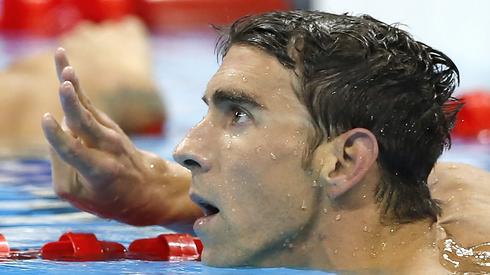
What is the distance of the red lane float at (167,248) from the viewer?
220 centimetres

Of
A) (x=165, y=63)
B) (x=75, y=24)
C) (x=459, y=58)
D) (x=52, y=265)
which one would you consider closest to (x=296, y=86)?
(x=52, y=265)

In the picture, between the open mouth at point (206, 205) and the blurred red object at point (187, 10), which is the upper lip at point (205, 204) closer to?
the open mouth at point (206, 205)

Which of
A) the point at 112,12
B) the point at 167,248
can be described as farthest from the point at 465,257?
the point at 112,12

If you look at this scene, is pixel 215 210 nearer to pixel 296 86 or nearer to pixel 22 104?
pixel 296 86

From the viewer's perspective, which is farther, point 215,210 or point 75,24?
point 75,24

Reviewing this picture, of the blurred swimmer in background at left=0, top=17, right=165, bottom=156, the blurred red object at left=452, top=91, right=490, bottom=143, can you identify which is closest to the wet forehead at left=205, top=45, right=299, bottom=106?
the blurred swimmer in background at left=0, top=17, right=165, bottom=156

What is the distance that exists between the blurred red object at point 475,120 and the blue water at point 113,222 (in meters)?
0.25

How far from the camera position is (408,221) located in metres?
1.87

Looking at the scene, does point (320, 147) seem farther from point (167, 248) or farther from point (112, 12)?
point (112, 12)

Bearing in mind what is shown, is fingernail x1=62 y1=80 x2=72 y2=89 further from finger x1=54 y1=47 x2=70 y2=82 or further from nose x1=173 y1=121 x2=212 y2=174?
nose x1=173 y1=121 x2=212 y2=174

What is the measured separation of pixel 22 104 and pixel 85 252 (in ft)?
7.79

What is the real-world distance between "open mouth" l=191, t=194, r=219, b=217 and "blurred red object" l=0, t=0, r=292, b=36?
361 centimetres

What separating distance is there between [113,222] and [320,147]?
3.67 feet

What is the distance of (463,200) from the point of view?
2.11m
